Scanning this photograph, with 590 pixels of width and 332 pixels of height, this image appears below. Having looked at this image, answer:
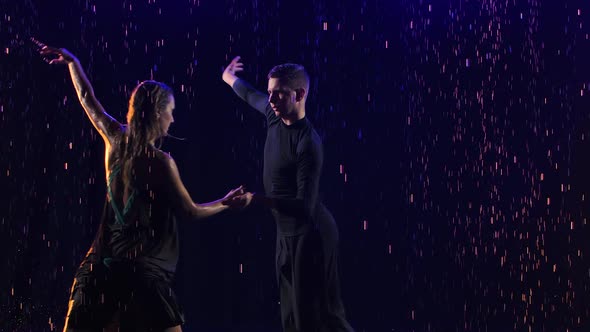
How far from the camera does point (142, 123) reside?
281 cm

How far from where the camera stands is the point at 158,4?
5609 millimetres

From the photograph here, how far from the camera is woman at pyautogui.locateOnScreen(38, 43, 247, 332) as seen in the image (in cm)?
263

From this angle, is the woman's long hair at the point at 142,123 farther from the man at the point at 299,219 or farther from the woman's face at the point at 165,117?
the man at the point at 299,219

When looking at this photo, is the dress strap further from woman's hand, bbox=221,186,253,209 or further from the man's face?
the man's face

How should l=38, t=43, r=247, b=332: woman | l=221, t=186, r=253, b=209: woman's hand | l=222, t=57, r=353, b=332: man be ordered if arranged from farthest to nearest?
l=222, t=57, r=353, b=332: man < l=221, t=186, r=253, b=209: woman's hand < l=38, t=43, r=247, b=332: woman

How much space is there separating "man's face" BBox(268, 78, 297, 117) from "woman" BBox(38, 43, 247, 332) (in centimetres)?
100

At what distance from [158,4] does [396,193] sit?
244 cm

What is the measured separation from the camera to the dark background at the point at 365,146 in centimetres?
532

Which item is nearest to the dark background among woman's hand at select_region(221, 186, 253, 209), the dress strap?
woman's hand at select_region(221, 186, 253, 209)

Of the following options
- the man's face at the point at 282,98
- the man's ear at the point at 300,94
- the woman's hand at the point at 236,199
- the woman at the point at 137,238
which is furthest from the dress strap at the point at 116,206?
the man's ear at the point at 300,94

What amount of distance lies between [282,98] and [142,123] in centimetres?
112

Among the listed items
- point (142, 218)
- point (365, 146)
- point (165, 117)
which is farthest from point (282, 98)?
point (365, 146)

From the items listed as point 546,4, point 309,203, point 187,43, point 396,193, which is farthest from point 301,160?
point 546,4

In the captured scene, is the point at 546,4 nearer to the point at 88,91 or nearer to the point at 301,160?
the point at 301,160
